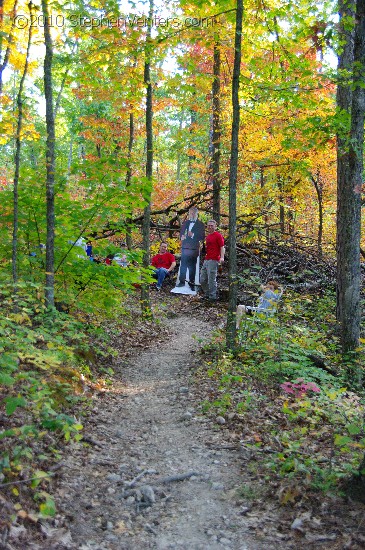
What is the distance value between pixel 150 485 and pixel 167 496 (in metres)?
0.22

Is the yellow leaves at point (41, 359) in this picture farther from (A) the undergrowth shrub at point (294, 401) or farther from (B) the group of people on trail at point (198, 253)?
(B) the group of people on trail at point (198, 253)

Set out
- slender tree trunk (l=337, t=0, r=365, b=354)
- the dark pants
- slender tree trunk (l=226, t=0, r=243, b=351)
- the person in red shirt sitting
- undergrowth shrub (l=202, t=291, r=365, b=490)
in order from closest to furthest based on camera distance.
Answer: undergrowth shrub (l=202, t=291, r=365, b=490), slender tree trunk (l=337, t=0, r=365, b=354), slender tree trunk (l=226, t=0, r=243, b=351), the dark pants, the person in red shirt sitting

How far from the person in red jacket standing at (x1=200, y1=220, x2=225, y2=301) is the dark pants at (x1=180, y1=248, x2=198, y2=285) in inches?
14.9

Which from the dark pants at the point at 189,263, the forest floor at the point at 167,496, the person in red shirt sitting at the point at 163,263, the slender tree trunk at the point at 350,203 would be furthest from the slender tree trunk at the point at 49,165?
the person in red shirt sitting at the point at 163,263

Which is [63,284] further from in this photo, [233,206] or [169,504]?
[169,504]

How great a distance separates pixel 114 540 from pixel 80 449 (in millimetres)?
1352

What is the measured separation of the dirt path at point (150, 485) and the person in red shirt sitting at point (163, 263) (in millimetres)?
8611

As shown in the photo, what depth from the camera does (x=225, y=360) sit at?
722 centimetres

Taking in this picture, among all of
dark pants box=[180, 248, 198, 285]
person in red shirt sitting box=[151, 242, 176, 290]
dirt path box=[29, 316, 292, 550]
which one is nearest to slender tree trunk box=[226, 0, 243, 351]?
dirt path box=[29, 316, 292, 550]

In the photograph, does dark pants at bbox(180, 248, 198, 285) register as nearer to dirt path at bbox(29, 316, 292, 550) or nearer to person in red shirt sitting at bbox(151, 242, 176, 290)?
person in red shirt sitting at bbox(151, 242, 176, 290)

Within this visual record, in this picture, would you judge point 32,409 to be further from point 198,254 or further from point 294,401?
point 198,254

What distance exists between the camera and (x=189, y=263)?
13.3 m

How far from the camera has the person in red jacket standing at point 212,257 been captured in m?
12.4

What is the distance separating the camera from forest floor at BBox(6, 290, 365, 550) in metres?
3.23
